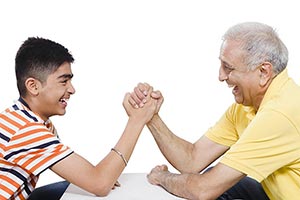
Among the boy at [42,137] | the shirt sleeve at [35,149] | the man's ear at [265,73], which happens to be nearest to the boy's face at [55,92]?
the boy at [42,137]

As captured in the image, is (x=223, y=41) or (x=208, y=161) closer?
(x=223, y=41)

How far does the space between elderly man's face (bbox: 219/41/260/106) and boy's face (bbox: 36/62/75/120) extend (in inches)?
21.4

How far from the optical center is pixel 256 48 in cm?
193

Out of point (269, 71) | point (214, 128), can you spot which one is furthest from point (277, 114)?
point (214, 128)

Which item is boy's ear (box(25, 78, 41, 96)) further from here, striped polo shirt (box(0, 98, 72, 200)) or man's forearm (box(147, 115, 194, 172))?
man's forearm (box(147, 115, 194, 172))

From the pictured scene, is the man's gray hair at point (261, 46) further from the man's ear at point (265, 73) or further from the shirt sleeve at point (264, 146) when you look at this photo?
the shirt sleeve at point (264, 146)

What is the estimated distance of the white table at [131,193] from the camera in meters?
1.95

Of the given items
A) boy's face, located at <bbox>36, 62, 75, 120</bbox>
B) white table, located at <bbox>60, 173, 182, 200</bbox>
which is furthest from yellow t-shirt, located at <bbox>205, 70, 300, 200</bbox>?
boy's face, located at <bbox>36, 62, 75, 120</bbox>

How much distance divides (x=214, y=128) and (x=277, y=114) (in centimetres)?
56

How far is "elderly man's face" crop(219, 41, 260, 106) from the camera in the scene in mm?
1962

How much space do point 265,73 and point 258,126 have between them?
0.67 feet

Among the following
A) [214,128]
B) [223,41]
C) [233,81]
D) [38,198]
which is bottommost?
[38,198]

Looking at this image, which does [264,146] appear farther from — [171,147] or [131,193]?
[171,147]

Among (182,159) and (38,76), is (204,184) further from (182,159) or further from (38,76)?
(38,76)
